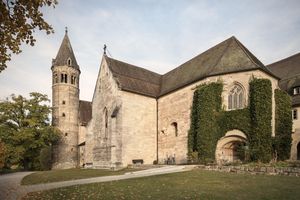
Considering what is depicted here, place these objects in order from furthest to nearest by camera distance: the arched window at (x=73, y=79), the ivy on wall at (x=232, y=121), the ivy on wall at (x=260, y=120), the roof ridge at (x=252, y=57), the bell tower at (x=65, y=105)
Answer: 1. the arched window at (x=73, y=79)
2. the bell tower at (x=65, y=105)
3. the roof ridge at (x=252, y=57)
4. the ivy on wall at (x=232, y=121)
5. the ivy on wall at (x=260, y=120)

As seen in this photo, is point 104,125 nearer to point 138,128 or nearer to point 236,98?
point 138,128

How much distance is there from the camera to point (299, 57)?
104 ft

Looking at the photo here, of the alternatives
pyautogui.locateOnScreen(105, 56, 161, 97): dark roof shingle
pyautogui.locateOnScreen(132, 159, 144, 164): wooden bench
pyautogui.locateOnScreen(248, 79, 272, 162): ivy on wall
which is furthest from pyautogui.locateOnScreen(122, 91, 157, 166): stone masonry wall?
pyautogui.locateOnScreen(248, 79, 272, 162): ivy on wall

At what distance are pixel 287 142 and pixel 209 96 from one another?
782 cm

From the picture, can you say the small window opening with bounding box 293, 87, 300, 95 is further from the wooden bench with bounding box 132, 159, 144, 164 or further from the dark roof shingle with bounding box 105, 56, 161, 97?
the wooden bench with bounding box 132, 159, 144, 164

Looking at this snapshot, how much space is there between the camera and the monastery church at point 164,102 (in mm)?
22750

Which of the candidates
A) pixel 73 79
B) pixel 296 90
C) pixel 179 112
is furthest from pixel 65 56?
pixel 296 90

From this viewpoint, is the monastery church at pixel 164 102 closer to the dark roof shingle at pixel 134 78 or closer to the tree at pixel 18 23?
the dark roof shingle at pixel 134 78

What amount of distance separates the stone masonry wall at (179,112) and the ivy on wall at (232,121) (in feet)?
2.58

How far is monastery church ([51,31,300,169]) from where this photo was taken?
896 inches

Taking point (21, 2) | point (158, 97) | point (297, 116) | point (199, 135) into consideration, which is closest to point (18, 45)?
point (21, 2)

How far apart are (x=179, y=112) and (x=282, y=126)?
10052mm

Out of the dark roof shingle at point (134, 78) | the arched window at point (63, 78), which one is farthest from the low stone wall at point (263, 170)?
the arched window at point (63, 78)

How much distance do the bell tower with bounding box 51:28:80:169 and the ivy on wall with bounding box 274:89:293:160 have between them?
28.9m
